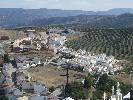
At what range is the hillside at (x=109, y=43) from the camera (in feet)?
278

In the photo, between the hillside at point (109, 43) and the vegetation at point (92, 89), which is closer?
the vegetation at point (92, 89)

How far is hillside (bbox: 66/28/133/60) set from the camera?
278 ft

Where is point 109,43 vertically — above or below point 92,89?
below

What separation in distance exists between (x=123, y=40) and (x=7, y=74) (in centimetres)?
4422

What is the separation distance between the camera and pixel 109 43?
9556 cm

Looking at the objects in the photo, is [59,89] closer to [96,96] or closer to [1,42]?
[96,96]

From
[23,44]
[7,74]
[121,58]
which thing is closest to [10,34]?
[23,44]

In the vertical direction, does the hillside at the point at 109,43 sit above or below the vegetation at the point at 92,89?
below

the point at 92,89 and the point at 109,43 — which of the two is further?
the point at 109,43

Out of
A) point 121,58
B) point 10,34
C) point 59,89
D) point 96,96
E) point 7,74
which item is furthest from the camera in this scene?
point 10,34

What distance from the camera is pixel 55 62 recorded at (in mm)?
71062

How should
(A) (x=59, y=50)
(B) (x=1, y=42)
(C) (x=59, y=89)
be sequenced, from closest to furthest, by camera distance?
1. (C) (x=59, y=89)
2. (A) (x=59, y=50)
3. (B) (x=1, y=42)

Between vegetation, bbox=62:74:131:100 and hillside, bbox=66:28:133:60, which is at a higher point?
vegetation, bbox=62:74:131:100

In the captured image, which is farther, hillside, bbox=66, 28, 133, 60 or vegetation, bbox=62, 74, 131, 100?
hillside, bbox=66, 28, 133, 60
